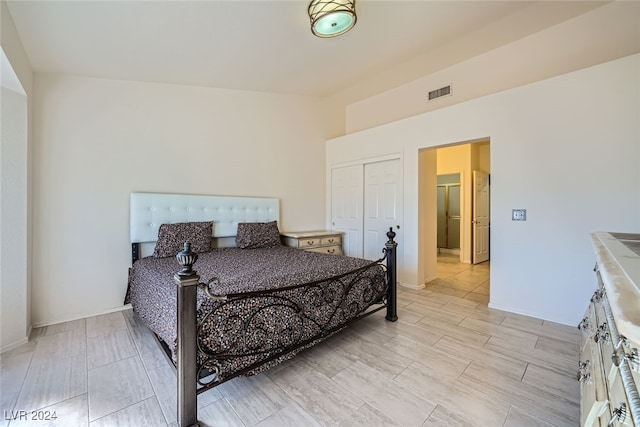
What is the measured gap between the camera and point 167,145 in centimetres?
337

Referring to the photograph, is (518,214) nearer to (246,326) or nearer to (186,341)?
(246,326)

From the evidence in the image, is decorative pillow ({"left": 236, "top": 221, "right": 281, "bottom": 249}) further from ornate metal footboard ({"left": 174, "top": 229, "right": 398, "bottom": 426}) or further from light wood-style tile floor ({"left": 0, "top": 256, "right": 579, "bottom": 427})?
ornate metal footboard ({"left": 174, "top": 229, "right": 398, "bottom": 426})

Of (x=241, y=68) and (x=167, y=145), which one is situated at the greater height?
(x=241, y=68)

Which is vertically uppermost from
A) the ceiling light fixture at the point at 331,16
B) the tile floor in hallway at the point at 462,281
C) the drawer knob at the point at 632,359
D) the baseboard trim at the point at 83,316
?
the ceiling light fixture at the point at 331,16

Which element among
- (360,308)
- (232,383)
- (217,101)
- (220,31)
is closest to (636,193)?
(360,308)

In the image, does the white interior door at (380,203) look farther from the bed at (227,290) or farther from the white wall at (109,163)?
the white wall at (109,163)

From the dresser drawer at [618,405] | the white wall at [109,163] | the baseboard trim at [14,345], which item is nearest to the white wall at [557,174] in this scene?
the dresser drawer at [618,405]

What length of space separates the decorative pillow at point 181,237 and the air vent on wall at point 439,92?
3.65 meters

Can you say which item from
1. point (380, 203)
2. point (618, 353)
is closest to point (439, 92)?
point (380, 203)

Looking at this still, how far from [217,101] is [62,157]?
1.83m

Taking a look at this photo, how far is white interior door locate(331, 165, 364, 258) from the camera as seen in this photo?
4.54m

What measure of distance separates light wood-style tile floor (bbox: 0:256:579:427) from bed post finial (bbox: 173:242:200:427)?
18 cm

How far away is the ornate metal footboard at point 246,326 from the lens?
4.50 ft

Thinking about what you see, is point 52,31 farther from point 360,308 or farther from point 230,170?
point 360,308
